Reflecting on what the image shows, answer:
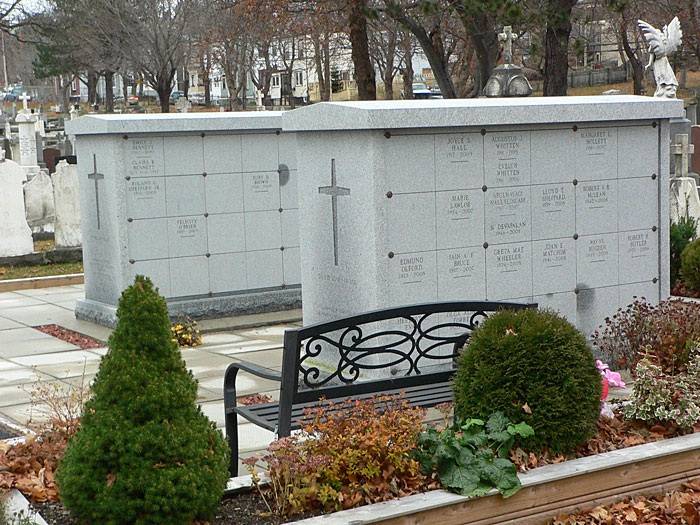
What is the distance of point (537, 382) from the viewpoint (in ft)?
14.8

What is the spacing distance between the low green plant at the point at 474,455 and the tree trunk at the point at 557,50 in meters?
16.9

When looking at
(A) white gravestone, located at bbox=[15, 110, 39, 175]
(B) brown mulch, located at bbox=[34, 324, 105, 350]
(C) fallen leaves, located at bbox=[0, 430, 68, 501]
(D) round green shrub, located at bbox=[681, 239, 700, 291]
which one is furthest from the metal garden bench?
(A) white gravestone, located at bbox=[15, 110, 39, 175]

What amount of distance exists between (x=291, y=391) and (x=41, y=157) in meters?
37.9

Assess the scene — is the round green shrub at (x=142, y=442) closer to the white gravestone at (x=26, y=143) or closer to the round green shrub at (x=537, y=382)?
the round green shrub at (x=537, y=382)

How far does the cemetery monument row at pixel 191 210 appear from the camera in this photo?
1026cm

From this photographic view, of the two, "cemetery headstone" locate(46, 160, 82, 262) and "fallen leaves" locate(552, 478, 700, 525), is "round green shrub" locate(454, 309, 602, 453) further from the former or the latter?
"cemetery headstone" locate(46, 160, 82, 262)

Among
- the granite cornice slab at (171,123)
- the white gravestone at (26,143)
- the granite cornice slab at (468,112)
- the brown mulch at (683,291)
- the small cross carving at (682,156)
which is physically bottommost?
the brown mulch at (683,291)

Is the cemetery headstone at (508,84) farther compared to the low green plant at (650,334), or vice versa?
the cemetery headstone at (508,84)

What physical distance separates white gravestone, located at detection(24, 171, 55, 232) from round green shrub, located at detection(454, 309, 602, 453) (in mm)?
14624

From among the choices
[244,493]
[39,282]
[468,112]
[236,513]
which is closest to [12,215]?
[39,282]

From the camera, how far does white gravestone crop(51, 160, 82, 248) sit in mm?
15617

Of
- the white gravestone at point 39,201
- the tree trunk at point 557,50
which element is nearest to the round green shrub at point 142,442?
the white gravestone at point 39,201

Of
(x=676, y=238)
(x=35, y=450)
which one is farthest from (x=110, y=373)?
(x=676, y=238)

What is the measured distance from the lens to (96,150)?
34.3 ft
